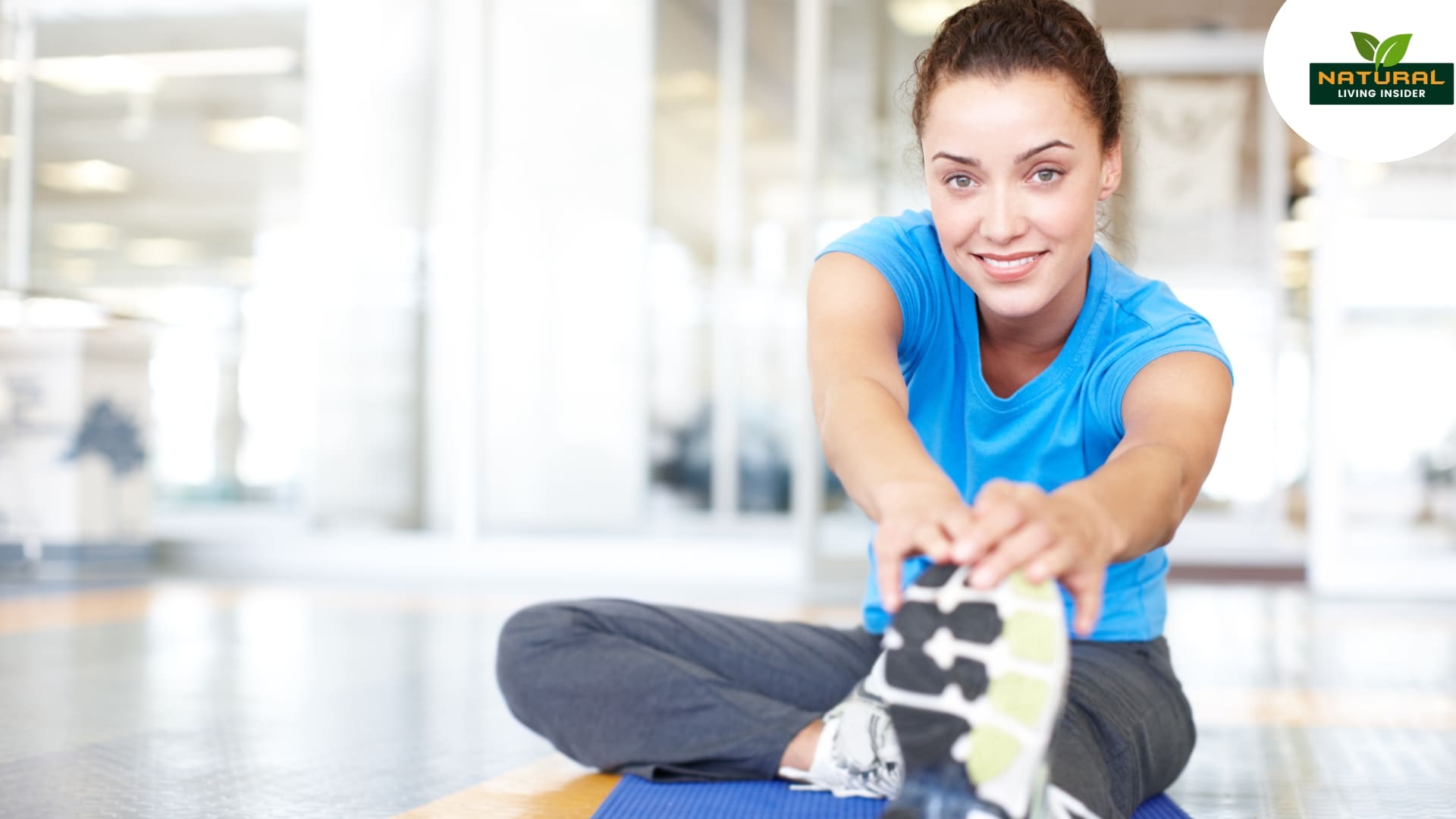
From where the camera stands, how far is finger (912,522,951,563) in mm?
833

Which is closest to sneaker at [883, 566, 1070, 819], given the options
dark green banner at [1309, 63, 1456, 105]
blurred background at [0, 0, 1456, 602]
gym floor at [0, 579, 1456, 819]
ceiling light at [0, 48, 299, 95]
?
gym floor at [0, 579, 1456, 819]

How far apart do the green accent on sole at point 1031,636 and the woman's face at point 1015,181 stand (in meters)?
0.39

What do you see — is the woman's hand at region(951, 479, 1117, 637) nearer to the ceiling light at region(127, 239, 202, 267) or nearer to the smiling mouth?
the smiling mouth

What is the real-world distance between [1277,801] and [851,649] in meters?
0.50

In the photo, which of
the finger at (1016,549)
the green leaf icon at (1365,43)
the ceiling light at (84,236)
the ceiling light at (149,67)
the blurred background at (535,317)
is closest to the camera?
the finger at (1016,549)

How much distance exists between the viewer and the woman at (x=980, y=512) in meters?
0.85

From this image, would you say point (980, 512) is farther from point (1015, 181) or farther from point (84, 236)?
point (84, 236)

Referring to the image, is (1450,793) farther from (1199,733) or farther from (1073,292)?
(1073,292)

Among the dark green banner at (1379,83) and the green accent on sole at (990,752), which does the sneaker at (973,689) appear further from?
the dark green banner at (1379,83)

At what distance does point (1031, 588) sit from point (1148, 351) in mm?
425

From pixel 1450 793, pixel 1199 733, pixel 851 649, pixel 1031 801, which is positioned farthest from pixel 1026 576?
pixel 1199 733

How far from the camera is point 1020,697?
84cm

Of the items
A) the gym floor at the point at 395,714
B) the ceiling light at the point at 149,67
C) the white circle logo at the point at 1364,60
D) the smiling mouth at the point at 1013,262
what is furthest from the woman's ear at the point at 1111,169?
the ceiling light at the point at 149,67

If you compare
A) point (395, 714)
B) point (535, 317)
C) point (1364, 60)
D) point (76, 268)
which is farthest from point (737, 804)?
point (76, 268)
